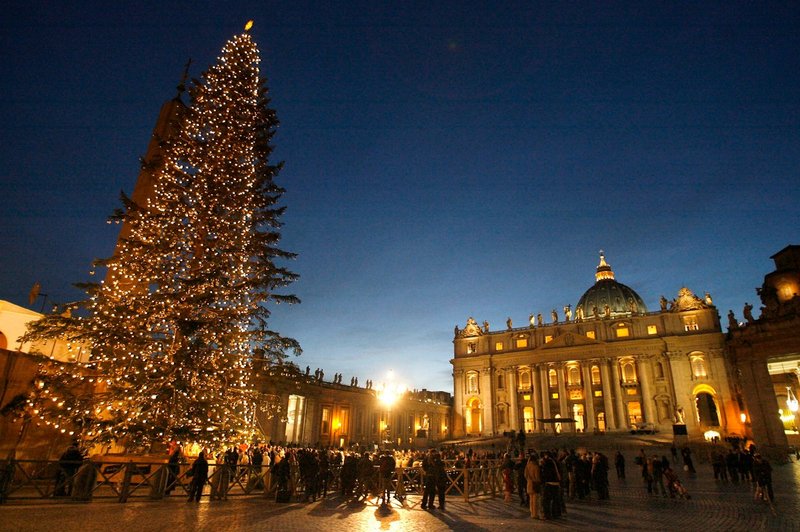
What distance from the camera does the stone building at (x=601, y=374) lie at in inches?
2272

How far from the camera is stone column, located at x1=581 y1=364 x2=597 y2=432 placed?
205 feet

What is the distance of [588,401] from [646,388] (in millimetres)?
7863

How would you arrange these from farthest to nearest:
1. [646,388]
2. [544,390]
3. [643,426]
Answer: [544,390] < [646,388] < [643,426]

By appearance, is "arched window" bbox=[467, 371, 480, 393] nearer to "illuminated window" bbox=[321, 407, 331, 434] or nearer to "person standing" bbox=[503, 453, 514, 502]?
"illuminated window" bbox=[321, 407, 331, 434]

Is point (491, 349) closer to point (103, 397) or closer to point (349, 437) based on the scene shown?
point (349, 437)

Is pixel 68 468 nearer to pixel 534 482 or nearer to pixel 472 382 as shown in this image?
pixel 534 482

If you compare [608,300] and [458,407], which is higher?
[608,300]

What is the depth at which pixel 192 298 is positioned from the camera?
43.9 ft

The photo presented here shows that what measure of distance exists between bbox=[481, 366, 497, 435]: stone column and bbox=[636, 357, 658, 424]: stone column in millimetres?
21430

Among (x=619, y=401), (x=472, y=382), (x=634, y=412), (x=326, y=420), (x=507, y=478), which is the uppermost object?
(x=472, y=382)

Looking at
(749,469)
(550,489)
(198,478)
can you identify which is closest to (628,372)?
(749,469)

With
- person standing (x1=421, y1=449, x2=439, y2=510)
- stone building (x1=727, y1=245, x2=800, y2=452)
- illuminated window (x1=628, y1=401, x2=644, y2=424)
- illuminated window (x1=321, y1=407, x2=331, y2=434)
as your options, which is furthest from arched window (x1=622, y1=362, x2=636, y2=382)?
person standing (x1=421, y1=449, x2=439, y2=510)

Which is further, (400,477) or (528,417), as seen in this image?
(528,417)

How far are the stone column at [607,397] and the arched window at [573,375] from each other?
12.0ft
